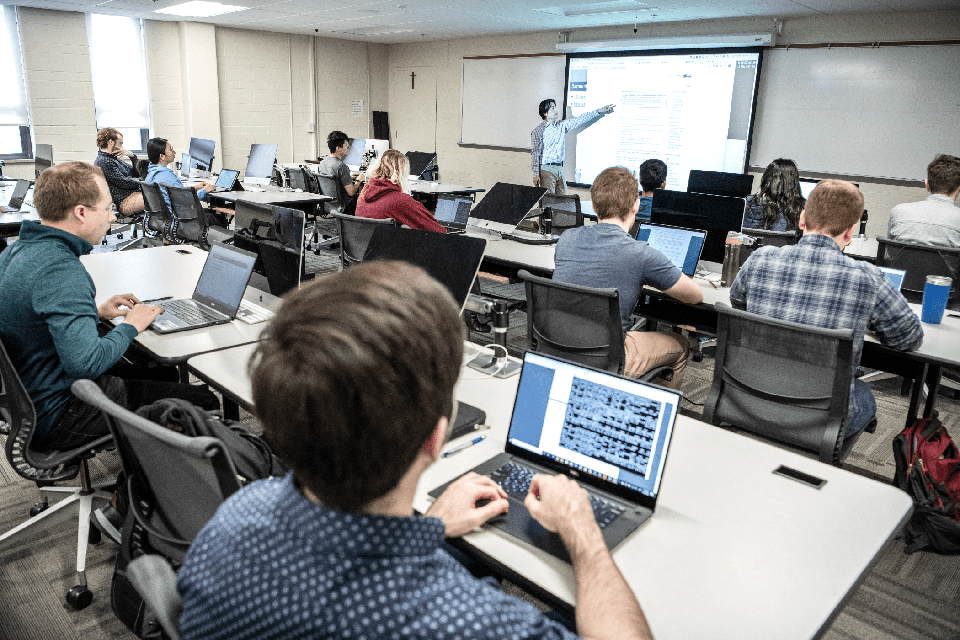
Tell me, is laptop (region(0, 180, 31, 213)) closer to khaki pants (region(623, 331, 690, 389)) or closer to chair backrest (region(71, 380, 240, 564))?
chair backrest (region(71, 380, 240, 564))

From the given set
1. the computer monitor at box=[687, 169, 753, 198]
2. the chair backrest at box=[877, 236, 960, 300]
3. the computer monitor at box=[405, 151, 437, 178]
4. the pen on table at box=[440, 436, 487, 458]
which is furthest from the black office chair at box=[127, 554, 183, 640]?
the computer monitor at box=[405, 151, 437, 178]

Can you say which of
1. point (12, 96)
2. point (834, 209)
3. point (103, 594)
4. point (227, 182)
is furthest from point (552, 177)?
point (103, 594)

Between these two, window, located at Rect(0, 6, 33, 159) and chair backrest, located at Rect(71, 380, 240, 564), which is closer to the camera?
chair backrest, located at Rect(71, 380, 240, 564)

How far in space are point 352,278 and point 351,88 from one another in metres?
11.2

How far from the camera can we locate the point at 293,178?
301 inches

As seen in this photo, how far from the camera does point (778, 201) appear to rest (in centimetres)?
446

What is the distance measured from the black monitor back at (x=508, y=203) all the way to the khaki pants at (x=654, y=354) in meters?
1.63

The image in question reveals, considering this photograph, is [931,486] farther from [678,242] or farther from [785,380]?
[678,242]

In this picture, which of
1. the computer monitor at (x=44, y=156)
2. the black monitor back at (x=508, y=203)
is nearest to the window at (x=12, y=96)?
the computer monitor at (x=44, y=156)

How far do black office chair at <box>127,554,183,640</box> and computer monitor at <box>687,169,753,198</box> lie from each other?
4.58 m

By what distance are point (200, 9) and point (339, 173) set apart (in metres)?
3.06

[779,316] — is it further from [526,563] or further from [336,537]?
[336,537]

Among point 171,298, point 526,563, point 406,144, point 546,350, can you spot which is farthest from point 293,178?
point 526,563

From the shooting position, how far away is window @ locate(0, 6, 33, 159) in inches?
307
